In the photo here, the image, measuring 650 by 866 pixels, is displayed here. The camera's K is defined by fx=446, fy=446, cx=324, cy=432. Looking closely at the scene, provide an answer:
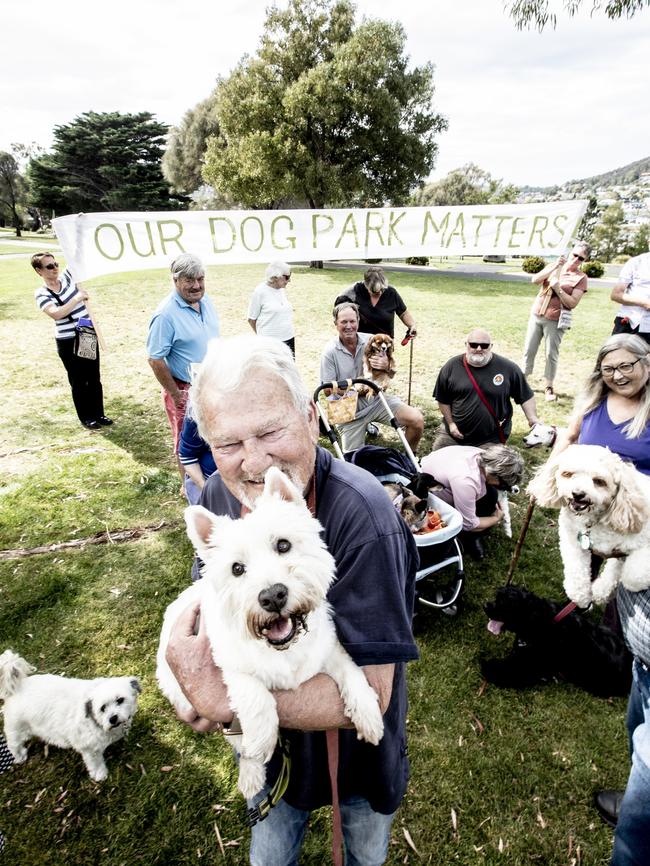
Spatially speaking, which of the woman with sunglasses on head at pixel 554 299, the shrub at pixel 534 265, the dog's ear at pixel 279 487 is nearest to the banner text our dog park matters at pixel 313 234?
the woman with sunglasses on head at pixel 554 299

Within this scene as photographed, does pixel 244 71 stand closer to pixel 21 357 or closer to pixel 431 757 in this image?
pixel 21 357

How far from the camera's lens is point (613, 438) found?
4.06 m

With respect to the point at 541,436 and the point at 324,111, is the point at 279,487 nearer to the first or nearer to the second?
the point at 541,436

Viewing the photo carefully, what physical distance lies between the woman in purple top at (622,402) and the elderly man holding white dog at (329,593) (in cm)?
323

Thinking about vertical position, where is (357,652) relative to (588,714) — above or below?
above

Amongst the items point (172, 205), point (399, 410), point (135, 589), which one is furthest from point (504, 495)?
point (172, 205)

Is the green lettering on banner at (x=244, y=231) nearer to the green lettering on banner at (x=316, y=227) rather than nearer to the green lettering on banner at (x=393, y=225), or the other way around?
the green lettering on banner at (x=316, y=227)

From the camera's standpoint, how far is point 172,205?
55406 mm

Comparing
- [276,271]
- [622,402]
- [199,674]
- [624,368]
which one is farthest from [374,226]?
[199,674]

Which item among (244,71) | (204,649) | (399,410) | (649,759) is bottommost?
(399,410)

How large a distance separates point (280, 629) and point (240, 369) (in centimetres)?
96

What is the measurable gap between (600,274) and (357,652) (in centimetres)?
3901

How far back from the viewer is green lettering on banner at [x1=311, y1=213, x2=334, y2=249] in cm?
631

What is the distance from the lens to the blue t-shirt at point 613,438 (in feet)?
12.9
